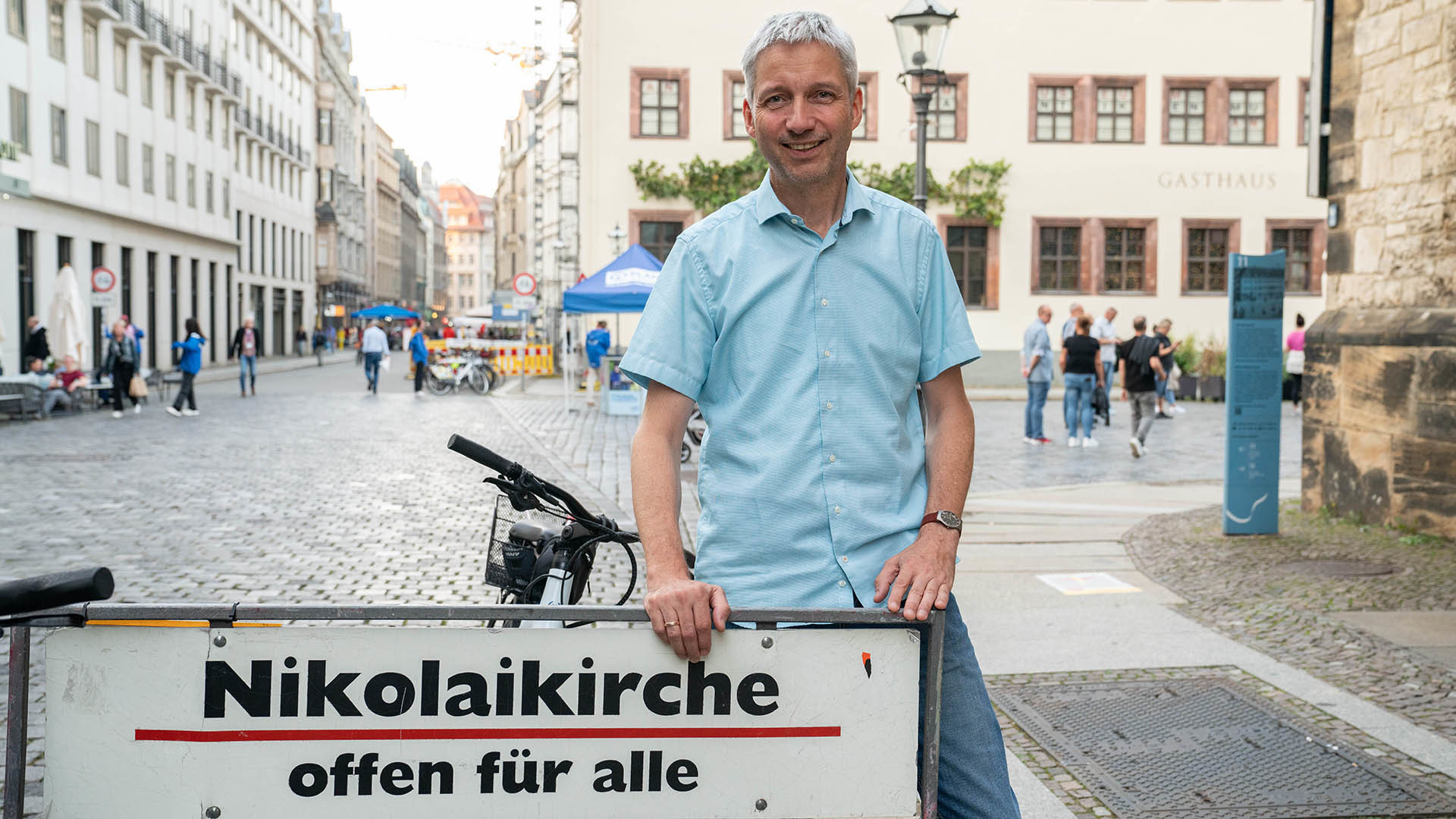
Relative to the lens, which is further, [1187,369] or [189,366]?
[1187,369]

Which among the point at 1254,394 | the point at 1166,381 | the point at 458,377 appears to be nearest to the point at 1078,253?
the point at 1166,381

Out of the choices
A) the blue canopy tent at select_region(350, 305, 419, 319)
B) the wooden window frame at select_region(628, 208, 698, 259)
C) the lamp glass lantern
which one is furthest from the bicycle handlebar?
the blue canopy tent at select_region(350, 305, 419, 319)

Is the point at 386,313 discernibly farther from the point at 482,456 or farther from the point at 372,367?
the point at 482,456

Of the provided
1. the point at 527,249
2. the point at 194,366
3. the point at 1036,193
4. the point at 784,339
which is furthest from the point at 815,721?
the point at 527,249

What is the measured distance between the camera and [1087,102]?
35125mm

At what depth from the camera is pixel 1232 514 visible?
9125 millimetres

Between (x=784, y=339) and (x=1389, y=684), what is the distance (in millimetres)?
4105

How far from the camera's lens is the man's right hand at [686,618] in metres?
1.94

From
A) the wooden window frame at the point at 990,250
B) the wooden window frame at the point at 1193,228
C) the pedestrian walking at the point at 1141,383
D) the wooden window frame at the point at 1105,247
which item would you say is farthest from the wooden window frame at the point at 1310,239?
the pedestrian walking at the point at 1141,383

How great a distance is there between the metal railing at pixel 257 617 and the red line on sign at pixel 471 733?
0.48 ft

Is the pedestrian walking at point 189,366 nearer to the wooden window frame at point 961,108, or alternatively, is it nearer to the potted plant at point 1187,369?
the potted plant at point 1187,369

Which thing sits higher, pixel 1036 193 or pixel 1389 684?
pixel 1036 193

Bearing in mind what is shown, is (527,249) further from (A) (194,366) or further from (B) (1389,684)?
(B) (1389,684)

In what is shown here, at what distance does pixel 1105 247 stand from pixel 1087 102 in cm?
372
